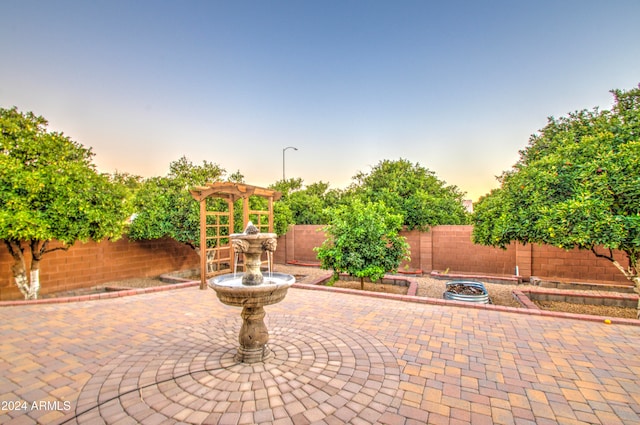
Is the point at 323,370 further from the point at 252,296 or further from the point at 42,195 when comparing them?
the point at 42,195

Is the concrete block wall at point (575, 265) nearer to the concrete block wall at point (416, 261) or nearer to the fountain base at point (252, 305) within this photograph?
the concrete block wall at point (416, 261)

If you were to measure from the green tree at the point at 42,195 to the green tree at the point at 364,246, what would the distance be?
5.43m

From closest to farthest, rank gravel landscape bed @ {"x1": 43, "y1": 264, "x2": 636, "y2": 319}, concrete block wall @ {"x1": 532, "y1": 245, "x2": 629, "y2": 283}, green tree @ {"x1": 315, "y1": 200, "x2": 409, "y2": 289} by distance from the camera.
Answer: gravel landscape bed @ {"x1": 43, "y1": 264, "x2": 636, "y2": 319} → green tree @ {"x1": 315, "y1": 200, "x2": 409, "y2": 289} → concrete block wall @ {"x1": 532, "y1": 245, "x2": 629, "y2": 283}

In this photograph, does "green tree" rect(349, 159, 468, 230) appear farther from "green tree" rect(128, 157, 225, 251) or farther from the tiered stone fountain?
the tiered stone fountain

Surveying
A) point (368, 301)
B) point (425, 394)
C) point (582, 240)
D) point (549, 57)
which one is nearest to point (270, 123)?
point (368, 301)

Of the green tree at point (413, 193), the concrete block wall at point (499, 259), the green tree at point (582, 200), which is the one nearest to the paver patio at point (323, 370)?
the green tree at point (582, 200)

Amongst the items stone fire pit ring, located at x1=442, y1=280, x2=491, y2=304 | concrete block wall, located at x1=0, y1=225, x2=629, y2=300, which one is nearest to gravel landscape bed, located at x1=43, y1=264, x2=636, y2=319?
concrete block wall, located at x1=0, y1=225, x2=629, y2=300

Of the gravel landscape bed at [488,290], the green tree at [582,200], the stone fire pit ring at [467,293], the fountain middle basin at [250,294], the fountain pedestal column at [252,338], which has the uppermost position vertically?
the green tree at [582,200]

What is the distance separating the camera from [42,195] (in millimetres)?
6090

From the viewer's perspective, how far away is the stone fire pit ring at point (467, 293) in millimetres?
5727

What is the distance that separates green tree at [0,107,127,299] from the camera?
5699 millimetres

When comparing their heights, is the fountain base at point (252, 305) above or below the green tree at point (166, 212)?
below

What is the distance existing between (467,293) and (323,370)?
456cm

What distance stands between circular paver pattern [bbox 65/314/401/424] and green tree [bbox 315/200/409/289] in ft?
11.5
